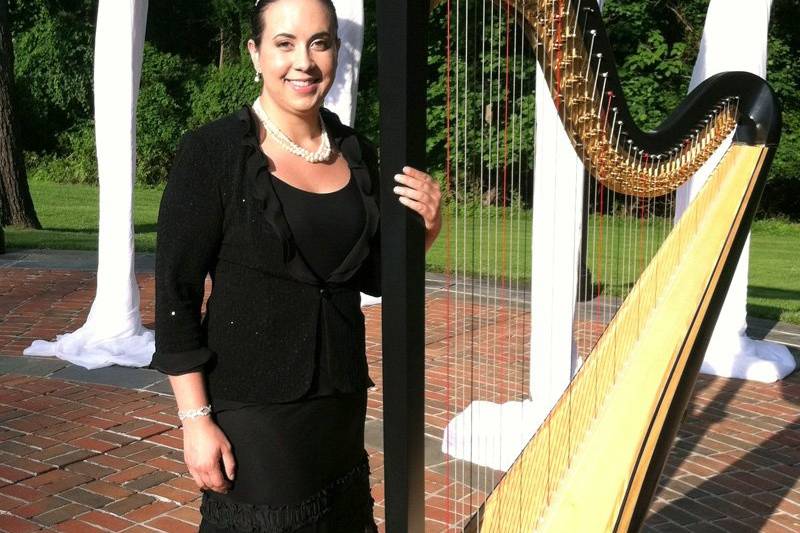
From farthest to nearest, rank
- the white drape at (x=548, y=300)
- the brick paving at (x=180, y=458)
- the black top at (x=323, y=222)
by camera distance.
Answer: the white drape at (x=548, y=300) → the brick paving at (x=180, y=458) → the black top at (x=323, y=222)

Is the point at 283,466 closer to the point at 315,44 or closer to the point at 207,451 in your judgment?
the point at 207,451

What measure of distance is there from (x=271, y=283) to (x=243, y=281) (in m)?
0.06

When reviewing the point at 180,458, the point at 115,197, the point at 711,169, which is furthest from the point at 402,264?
the point at 115,197

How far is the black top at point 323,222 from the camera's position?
7.07 feet

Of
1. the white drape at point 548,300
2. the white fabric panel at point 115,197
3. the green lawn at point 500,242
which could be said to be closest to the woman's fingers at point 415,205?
the white drape at point 548,300

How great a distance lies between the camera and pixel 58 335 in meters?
7.07

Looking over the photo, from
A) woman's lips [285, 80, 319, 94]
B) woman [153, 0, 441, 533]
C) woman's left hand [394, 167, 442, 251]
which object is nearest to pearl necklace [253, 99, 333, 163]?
woman [153, 0, 441, 533]

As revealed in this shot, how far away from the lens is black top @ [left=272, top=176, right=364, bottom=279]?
7.07ft

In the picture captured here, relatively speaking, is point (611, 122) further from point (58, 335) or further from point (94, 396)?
point (58, 335)

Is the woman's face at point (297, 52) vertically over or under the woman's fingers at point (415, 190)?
over

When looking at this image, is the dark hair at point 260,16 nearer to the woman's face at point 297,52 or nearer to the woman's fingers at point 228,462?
the woman's face at point 297,52

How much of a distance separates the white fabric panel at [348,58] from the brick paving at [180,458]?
188 cm

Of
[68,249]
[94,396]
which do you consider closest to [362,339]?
[94,396]

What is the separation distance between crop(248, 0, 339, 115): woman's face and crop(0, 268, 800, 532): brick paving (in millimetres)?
1646
